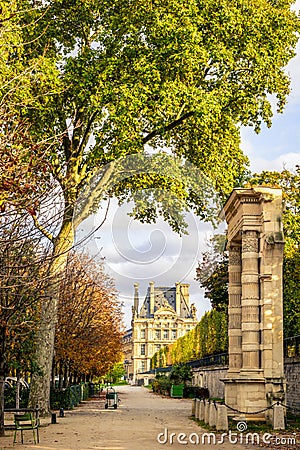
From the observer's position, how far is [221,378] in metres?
31.4

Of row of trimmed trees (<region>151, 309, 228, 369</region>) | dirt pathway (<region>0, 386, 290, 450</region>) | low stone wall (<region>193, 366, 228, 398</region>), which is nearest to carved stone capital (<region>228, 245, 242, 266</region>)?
dirt pathway (<region>0, 386, 290, 450</region>)

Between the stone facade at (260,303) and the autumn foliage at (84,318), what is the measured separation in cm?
659

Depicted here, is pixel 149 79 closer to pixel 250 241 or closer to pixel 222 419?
pixel 250 241

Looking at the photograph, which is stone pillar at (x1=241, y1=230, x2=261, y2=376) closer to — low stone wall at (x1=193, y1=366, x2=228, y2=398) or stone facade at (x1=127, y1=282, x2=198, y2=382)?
low stone wall at (x1=193, y1=366, x2=228, y2=398)

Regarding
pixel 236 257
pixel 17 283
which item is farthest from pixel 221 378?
pixel 17 283

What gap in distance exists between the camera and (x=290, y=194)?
123ft

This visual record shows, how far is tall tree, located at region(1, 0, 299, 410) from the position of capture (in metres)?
24.5

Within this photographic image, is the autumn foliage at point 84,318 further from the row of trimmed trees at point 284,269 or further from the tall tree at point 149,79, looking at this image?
the row of trimmed trees at point 284,269

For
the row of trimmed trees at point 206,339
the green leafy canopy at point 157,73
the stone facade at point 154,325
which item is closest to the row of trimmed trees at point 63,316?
the green leafy canopy at point 157,73

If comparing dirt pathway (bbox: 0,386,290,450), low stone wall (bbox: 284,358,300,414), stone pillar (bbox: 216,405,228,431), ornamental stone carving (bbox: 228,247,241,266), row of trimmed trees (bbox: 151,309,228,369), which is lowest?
dirt pathway (bbox: 0,386,290,450)

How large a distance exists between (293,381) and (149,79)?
11454 mm

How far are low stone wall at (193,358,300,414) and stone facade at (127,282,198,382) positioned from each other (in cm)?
2623

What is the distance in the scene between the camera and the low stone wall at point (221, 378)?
25812 mm

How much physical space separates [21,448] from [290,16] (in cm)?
1801
